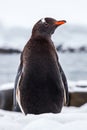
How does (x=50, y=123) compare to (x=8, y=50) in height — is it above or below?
above

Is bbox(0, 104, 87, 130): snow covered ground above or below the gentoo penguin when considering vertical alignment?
above

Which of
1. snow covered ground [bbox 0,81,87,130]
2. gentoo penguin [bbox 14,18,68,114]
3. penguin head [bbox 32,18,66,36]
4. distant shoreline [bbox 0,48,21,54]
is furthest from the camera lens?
distant shoreline [bbox 0,48,21,54]

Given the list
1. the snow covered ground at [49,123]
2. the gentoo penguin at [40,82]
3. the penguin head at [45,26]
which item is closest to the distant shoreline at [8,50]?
the penguin head at [45,26]

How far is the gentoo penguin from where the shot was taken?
203 inches

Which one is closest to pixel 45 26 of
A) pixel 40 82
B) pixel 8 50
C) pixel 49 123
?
pixel 40 82

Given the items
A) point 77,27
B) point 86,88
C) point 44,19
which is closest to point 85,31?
point 77,27

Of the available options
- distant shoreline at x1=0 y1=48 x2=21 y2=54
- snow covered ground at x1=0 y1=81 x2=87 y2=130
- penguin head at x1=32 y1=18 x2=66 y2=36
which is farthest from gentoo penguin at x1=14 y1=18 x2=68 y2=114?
distant shoreline at x1=0 y1=48 x2=21 y2=54

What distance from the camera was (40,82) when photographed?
16.8 ft

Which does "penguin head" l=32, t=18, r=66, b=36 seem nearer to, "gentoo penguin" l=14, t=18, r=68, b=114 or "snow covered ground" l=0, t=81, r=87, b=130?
"gentoo penguin" l=14, t=18, r=68, b=114

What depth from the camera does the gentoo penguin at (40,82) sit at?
515 cm

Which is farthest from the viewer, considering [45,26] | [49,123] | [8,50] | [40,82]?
[8,50]

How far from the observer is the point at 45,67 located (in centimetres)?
520

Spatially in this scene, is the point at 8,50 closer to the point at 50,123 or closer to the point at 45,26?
the point at 45,26

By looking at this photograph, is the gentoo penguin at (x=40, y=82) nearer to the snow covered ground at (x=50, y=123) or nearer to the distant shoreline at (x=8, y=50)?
the snow covered ground at (x=50, y=123)
